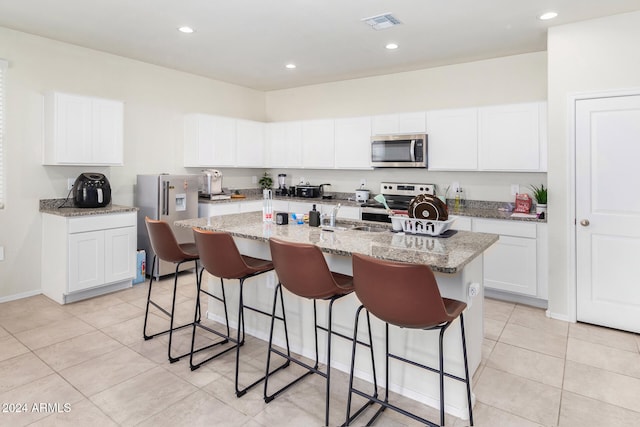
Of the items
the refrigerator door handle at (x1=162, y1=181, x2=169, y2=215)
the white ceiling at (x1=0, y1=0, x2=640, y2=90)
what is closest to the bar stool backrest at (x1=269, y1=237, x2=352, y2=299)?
the white ceiling at (x1=0, y1=0, x2=640, y2=90)

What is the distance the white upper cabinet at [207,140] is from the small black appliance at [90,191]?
1.40m

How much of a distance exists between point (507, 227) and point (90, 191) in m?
4.34

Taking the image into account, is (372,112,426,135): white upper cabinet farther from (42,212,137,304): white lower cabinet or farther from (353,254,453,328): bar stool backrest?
(353,254,453,328): bar stool backrest

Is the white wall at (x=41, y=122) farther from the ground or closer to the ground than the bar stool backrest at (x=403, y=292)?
farther from the ground

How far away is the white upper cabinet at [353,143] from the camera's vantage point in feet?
17.5

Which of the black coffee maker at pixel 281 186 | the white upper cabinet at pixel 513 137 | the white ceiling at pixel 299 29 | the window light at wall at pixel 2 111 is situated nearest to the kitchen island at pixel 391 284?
the white ceiling at pixel 299 29

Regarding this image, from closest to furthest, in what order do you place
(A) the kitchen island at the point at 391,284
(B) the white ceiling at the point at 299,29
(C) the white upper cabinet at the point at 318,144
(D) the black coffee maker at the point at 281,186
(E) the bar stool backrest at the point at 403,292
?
(E) the bar stool backrest at the point at 403,292
(A) the kitchen island at the point at 391,284
(B) the white ceiling at the point at 299,29
(C) the white upper cabinet at the point at 318,144
(D) the black coffee maker at the point at 281,186

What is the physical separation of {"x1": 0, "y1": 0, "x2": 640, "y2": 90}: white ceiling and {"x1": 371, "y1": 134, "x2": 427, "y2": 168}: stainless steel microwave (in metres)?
0.93

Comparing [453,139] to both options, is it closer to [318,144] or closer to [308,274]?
[318,144]

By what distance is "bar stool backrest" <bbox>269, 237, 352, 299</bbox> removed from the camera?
2.10 meters

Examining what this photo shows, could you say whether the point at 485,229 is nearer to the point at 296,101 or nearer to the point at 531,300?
the point at 531,300

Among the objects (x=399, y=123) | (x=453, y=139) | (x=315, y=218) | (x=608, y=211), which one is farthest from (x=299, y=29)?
(x=608, y=211)

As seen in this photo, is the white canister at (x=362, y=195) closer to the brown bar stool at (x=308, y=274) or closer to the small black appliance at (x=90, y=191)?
the small black appliance at (x=90, y=191)

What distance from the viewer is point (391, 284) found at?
179cm
